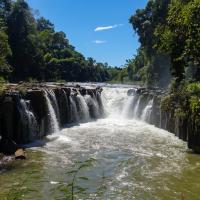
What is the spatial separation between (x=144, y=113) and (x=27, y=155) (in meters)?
14.8

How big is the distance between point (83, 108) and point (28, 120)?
9556 mm

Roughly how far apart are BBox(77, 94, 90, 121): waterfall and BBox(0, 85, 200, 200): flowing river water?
3.68 m

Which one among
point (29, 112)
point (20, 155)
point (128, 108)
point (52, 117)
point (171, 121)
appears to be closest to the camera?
point (20, 155)

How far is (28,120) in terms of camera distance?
70.1 ft

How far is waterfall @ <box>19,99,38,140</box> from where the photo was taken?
68.7 feet

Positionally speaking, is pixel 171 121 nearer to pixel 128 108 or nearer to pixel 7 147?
pixel 128 108

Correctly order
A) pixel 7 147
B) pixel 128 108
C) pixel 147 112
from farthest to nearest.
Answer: pixel 128 108 < pixel 147 112 < pixel 7 147

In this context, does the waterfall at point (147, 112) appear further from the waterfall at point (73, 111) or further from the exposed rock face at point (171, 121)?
the waterfall at point (73, 111)

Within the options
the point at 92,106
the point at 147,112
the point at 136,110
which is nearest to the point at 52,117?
the point at 92,106

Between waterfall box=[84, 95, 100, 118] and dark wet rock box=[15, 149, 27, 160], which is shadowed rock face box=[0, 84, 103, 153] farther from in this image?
waterfall box=[84, 95, 100, 118]

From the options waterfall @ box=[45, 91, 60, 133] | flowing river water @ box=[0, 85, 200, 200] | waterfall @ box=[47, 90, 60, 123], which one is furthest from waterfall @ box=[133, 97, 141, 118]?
waterfall @ box=[45, 91, 60, 133]

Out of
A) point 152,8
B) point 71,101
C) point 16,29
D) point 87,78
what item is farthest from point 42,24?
point 71,101

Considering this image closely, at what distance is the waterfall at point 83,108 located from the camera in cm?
3023

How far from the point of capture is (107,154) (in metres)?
17.8
